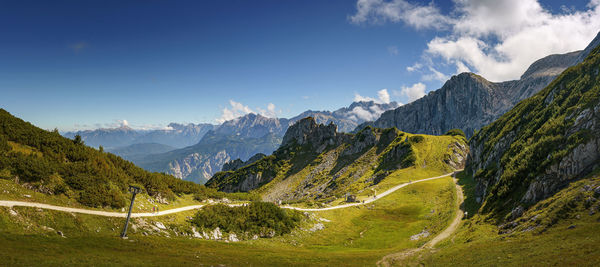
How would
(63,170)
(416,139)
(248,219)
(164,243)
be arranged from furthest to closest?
(416,139), (248,219), (63,170), (164,243)

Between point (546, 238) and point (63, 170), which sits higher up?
point (63, 170)

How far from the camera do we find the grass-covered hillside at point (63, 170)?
37.7 metres

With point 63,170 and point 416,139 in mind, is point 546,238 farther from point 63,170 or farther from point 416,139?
point 416,139

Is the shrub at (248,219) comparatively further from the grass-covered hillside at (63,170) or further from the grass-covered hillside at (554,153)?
the grass-covered hillside at (554,153)

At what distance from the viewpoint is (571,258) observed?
81.4 ft

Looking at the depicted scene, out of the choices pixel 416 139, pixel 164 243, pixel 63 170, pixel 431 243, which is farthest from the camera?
pixel 416 139

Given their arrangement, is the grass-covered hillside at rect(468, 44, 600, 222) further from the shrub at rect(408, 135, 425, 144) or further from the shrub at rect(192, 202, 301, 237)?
the shrub at rect(408, 135, 425, 144)

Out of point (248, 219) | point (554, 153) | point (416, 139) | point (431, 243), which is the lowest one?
point (431, 243)

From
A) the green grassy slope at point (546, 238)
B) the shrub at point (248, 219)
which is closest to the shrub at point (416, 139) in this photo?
the green grassy slope at point (546, 238)

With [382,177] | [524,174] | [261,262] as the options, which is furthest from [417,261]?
[382,177]

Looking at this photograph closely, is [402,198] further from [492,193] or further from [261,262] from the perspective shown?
[261,262]

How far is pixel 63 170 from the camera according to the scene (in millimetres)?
42531

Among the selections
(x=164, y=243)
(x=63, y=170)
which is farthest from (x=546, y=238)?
(x=63, y=170)

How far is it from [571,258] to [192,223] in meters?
51.6
